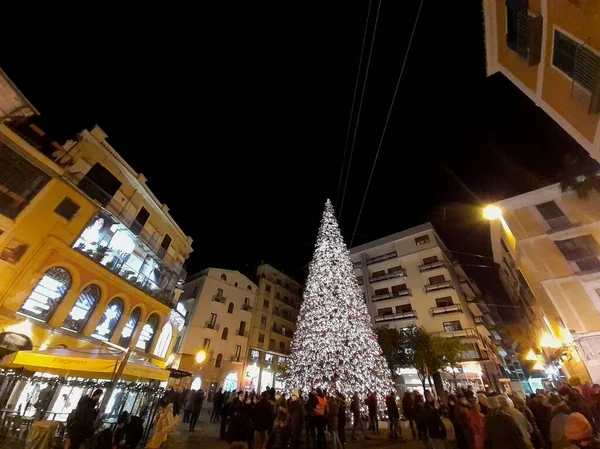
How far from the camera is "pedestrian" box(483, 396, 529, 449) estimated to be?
406 cm

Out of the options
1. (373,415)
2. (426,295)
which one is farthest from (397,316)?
(373,415)

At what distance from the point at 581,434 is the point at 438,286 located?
3277cm

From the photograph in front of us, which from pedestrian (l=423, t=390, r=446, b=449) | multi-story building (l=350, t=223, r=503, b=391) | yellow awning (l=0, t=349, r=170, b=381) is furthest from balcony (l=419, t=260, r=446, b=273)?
yellow awning (l=0, t=349, r=170, b=381)

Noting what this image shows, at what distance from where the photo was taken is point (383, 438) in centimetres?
986

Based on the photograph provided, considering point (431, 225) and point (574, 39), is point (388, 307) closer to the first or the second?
point (431, 225)

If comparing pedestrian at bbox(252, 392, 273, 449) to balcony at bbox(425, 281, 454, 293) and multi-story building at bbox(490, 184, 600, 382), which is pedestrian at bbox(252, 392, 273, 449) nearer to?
multi-story building at bbox(490, 184, 600, 382)

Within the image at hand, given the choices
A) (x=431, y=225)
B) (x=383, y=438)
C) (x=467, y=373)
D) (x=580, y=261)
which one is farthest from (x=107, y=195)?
(x=431, y=225)

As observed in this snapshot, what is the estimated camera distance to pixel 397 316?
3297cm

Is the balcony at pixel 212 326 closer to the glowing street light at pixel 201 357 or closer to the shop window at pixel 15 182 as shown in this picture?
the glowing street light at pixel 201 357

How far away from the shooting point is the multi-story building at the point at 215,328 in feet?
85.9

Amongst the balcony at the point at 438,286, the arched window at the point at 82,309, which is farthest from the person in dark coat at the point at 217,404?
the balcony at the point at 438,286

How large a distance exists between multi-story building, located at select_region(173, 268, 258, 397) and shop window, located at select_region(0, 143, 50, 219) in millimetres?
19041

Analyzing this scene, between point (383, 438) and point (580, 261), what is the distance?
1544 centimetres

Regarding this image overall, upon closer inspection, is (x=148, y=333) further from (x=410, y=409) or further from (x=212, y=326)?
(x=410, y=409)
